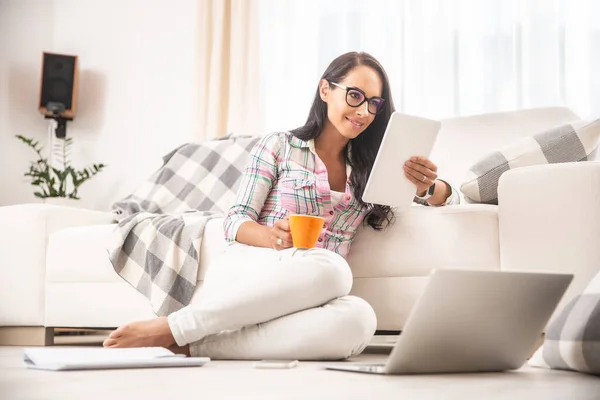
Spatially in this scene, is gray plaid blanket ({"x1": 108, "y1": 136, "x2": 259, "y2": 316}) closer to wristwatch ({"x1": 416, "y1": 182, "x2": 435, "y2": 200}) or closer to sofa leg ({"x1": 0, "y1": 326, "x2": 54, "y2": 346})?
sofa leg ({"x1": 0, "y1": 326, "x2": 54, "y2": 346})

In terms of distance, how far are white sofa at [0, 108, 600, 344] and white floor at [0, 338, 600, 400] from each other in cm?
53

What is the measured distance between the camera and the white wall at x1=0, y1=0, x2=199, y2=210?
450cm

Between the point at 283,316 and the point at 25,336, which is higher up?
the point at 283,316

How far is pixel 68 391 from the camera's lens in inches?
42.1

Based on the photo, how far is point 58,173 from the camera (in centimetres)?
439

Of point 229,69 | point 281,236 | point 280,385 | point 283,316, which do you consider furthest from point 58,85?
point 280,385

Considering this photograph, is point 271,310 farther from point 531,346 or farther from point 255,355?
point 531,346

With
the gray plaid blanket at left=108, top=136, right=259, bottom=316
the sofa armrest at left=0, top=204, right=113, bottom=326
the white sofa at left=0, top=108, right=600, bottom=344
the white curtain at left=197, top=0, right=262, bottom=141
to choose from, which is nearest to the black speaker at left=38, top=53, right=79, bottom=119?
the white curtain at left=197, top=0, right=262, bottom=141

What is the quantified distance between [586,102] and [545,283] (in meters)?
2.34

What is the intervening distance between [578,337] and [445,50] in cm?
259

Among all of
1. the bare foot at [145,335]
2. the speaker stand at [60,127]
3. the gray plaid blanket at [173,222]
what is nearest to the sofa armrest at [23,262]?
the gray plaid blanket at [173,222]

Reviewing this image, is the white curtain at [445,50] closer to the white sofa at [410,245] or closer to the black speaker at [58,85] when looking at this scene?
the white sofa at [410,245]

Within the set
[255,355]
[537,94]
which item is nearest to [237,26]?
[537,94]

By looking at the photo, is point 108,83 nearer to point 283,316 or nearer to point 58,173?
point 58,173
